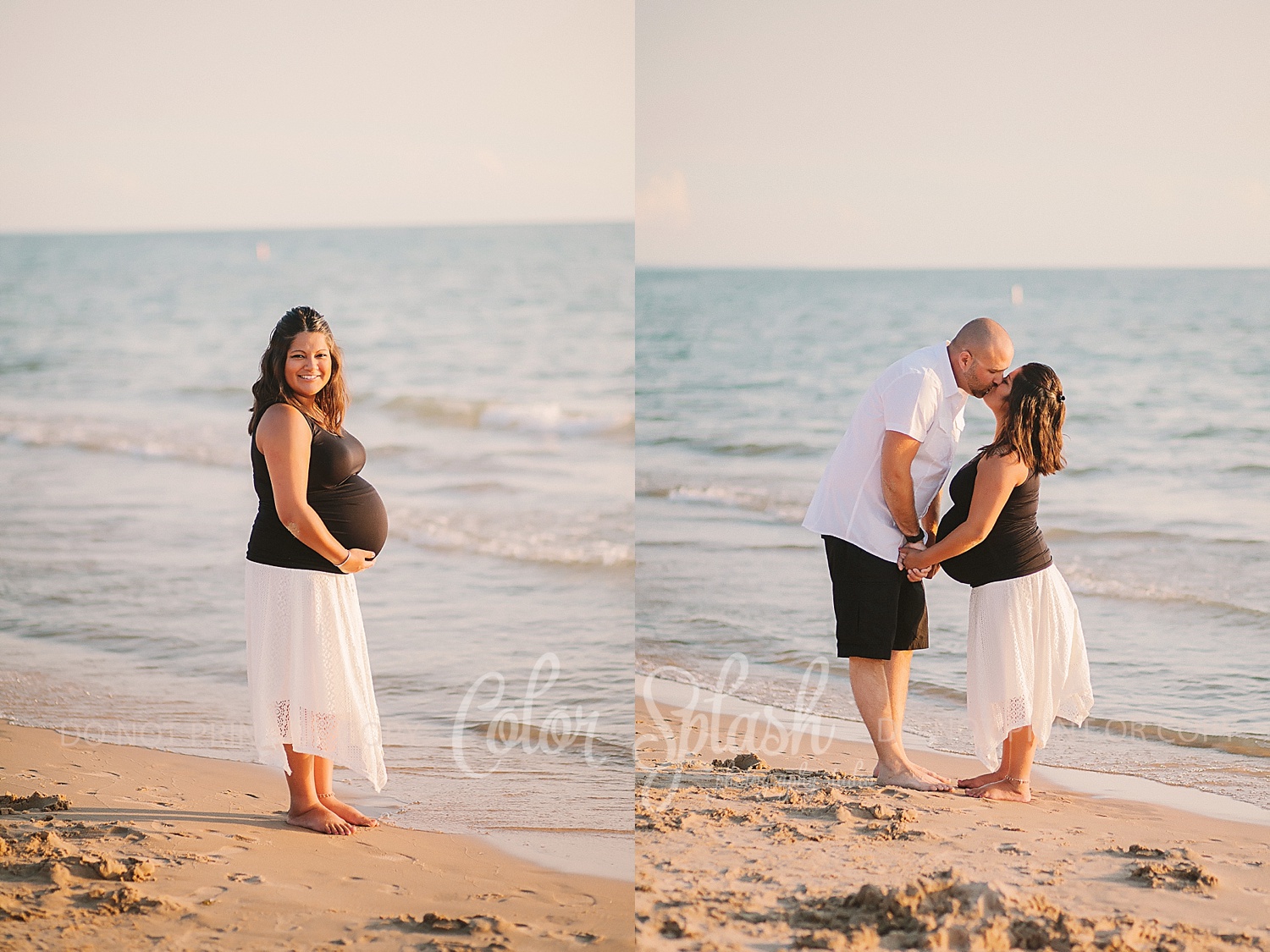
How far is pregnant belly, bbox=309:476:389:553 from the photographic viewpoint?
399 centimetres

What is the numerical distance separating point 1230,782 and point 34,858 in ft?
14.6

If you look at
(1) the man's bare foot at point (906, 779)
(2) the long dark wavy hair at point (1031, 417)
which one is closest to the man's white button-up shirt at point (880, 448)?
(2) the long dark wavy hair at point (1031, 417)

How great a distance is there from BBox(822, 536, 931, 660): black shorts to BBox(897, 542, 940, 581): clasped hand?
4 centimetres

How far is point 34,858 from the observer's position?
359 cm

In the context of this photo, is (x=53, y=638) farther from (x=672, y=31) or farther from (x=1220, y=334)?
(x=672, y=31)

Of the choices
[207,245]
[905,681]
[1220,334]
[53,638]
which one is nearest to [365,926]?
[905,681]

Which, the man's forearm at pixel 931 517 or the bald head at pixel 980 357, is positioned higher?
the bald head at pixel 980 357

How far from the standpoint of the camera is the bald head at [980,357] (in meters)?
4.18

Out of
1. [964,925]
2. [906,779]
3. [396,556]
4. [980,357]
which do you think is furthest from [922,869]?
[396,556]

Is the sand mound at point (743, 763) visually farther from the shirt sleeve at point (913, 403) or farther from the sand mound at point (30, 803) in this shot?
the sand mound at point (30, 803)

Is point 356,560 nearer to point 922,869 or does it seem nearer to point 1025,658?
point 922,869

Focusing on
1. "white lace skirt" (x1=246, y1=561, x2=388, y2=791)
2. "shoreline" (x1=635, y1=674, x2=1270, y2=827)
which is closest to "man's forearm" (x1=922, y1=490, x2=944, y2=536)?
"shoreline" (x1=635, y1=674, x2=1270, y2=827)

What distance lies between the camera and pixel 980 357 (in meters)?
4.19

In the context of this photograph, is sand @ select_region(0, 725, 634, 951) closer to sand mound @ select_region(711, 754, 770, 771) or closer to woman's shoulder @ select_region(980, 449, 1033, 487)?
sand mound @ select_region(711, 754, 770, 771)
